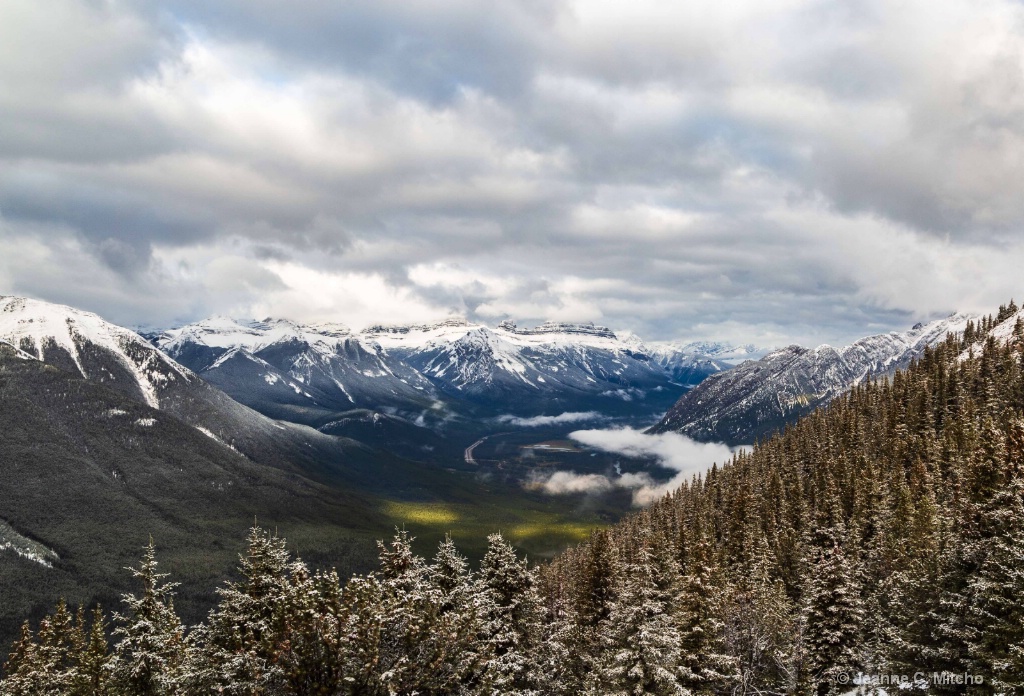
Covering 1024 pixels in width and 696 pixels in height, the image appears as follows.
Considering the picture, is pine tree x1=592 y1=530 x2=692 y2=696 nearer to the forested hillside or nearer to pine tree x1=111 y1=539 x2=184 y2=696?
the forested hillside

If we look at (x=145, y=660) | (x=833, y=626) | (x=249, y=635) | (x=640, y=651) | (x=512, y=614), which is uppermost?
(x=512, y=614)

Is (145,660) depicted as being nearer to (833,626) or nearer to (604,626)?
(604,626)

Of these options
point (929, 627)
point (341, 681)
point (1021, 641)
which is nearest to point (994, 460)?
point (929, 627)

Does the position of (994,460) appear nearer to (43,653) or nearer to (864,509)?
(864,509)

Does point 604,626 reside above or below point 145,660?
above

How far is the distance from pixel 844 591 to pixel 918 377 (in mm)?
142056

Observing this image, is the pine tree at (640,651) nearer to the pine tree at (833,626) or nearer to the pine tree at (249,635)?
the pine tree at (249,635)

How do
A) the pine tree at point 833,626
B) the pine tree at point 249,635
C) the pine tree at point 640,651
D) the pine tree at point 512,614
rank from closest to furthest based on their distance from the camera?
1. the pine tree at point 249,635
2. the pine tree at point 640,651
3. the pine tree at point 512,614
4. the pine tree at point 833,626

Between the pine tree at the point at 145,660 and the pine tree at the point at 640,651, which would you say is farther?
the pine tree at the point at 145,660

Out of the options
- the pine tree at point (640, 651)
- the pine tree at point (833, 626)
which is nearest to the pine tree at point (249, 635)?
the pine tree at point (640, 651)

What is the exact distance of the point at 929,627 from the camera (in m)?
43.8

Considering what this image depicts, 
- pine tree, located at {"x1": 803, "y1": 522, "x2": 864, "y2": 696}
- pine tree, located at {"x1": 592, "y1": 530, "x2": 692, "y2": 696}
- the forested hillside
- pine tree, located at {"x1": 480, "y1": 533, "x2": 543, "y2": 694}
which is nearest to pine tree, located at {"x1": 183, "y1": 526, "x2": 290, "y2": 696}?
the forested hillside

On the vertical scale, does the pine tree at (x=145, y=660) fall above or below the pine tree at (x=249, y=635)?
below

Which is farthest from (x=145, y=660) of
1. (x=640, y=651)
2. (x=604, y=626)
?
(x=640, y=651)
